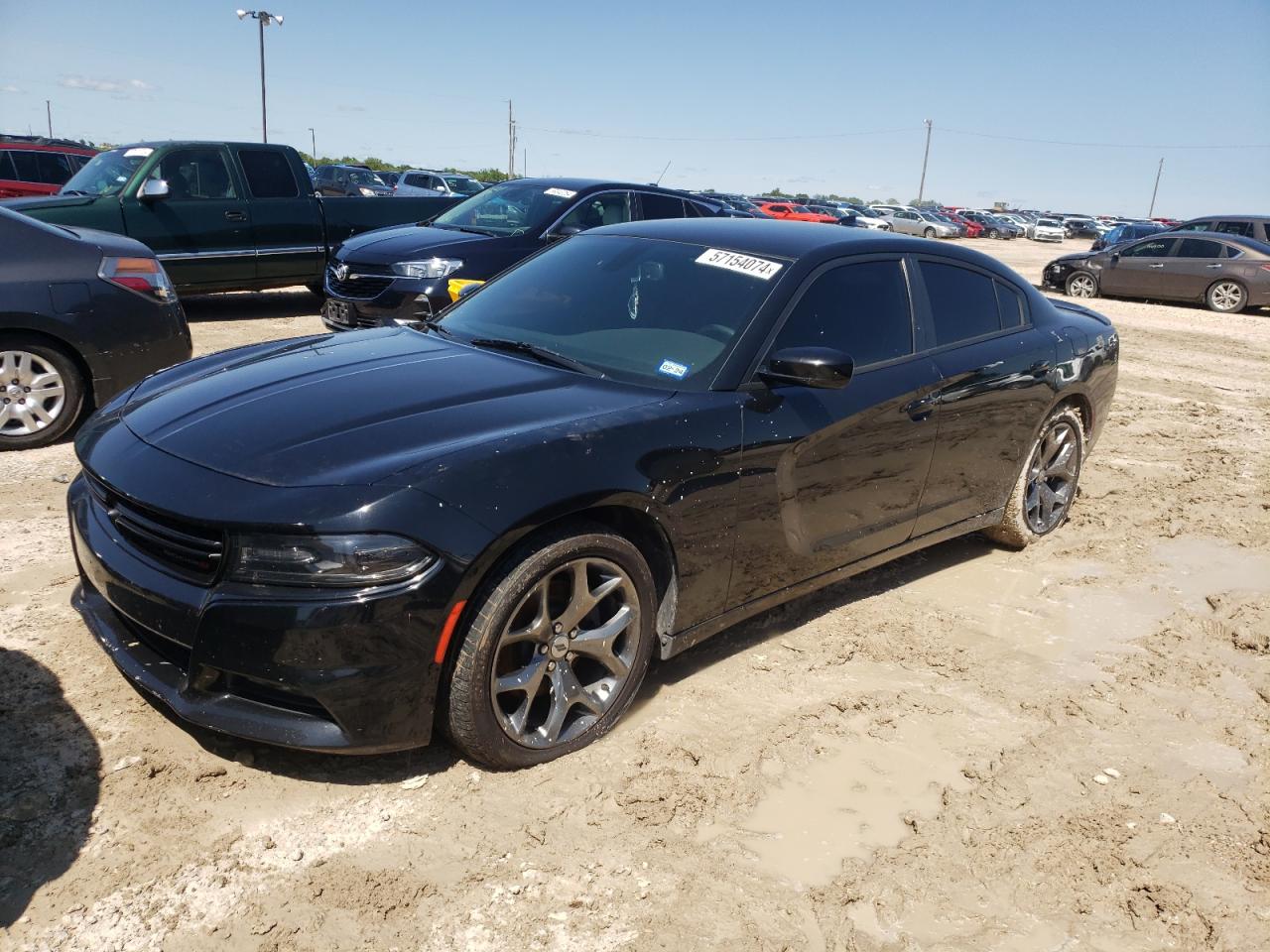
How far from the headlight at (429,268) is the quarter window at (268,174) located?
122 inches

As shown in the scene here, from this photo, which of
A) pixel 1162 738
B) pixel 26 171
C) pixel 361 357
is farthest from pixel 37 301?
pixel 26 171

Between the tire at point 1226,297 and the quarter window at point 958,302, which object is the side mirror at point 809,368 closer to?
the quarter window at point 958,302

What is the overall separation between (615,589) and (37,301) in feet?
14.2

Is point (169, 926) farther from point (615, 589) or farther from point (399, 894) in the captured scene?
point (615, 589)

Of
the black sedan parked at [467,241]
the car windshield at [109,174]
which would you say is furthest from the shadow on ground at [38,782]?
the car windshield at [109,174]

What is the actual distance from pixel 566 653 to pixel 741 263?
1.71 m

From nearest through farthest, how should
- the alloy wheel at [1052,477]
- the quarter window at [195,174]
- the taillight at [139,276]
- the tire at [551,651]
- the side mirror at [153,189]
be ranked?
the tire at [551,651] < the alloy wheel at [1052,477] < the taillight at [139,276] < the side mirror at [153,189] < the quarter window at [195,174]

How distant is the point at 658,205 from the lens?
10062 mm

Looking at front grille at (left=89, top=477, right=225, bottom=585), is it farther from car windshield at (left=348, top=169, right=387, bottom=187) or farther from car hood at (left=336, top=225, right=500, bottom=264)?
car windshield at (left=348, top=169, right=387, bottom=187)

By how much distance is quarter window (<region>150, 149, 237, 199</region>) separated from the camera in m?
10.1

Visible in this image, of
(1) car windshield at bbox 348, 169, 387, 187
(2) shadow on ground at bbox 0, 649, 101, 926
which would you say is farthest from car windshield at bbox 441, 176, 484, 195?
(2) shadow on ground at bbox 0, 649, 101, 926

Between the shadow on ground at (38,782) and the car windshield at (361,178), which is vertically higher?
the car windshield at (361,178)

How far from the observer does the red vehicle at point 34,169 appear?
49.2ft

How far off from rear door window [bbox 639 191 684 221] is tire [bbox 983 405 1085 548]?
5422mm
